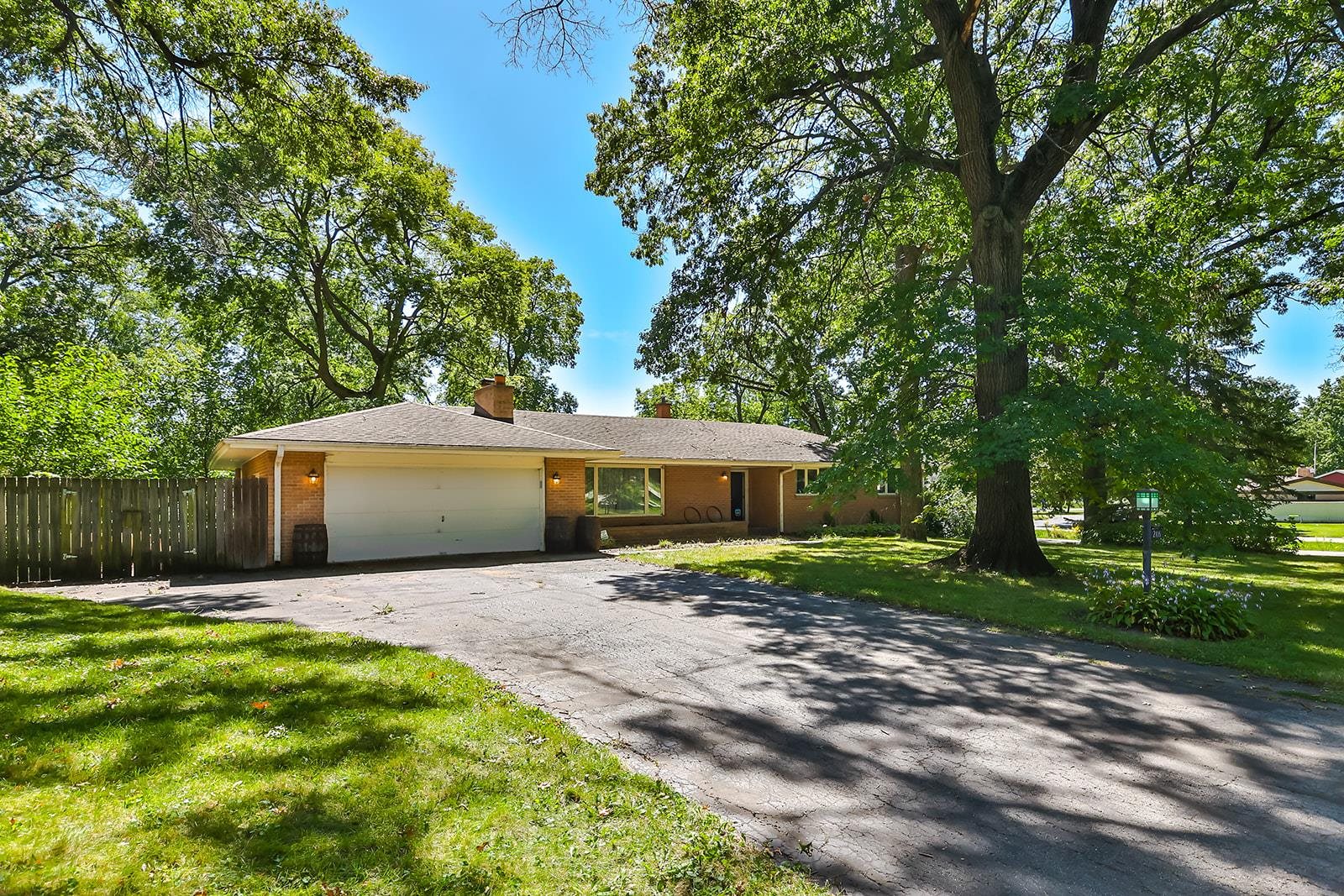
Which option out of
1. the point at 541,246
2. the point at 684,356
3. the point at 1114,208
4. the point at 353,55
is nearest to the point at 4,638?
the point at 353,55

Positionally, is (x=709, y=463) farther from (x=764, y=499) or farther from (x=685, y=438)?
(x=764, y=499)

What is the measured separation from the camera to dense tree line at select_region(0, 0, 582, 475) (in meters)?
8.49

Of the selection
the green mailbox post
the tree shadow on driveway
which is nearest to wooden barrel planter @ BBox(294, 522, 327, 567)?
the tree shadow on driveway

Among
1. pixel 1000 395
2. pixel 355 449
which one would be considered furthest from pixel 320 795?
pixel 1000 395

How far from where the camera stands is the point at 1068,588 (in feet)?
31.1

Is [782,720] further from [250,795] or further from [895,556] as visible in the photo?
[895,556]

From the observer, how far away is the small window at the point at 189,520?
11.3m

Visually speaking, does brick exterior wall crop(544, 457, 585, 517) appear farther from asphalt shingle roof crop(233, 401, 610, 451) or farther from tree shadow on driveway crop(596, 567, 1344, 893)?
tree shadow on driveway crop(596, 567, 1344, 893)

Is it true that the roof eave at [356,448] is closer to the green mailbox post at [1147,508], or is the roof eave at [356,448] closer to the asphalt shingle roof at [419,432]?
the asphalt shingle roof at [419,432]

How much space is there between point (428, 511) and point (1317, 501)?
44.7 metres

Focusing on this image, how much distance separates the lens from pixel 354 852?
2504 mm

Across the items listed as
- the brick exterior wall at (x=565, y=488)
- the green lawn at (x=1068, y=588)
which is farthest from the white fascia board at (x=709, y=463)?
the green lawn at (x=1068, y=588)

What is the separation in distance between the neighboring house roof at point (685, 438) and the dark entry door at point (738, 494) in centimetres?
109

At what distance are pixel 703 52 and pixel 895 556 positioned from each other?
10.9 metres
